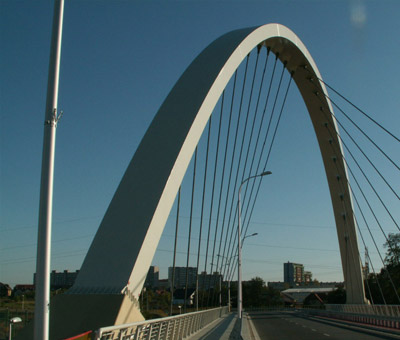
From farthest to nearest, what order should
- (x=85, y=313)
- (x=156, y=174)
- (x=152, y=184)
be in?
(x=156, y=174), (x=152, y=184), (x=85, y=313)

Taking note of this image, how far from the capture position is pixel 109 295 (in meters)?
9.84

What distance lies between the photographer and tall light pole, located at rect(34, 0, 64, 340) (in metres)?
5.24

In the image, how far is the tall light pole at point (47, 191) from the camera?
17.2 feet

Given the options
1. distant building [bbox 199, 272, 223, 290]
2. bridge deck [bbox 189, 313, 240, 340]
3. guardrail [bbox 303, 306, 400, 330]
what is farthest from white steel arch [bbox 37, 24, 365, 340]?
guardrail [bbox 303, 306, 400, 330]

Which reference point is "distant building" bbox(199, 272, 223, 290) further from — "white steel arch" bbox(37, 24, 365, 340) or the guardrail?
"white steel arch" bbox(37, 24, 365, 340)

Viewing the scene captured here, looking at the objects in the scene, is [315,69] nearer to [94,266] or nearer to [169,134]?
[169,134]

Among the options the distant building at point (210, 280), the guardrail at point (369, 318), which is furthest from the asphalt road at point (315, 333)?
the distant building at point (210, 280)

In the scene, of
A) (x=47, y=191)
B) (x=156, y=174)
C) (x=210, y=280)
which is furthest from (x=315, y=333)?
(x=47, y=191)

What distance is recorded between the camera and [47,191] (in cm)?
552

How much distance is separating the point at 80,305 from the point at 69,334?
2.24 ft

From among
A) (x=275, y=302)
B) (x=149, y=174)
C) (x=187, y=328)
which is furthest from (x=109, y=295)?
(x=275, y=302)

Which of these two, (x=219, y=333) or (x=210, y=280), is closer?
(x=219, y=333)

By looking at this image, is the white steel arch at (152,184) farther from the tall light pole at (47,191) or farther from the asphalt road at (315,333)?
the asphalt road at (315,333)

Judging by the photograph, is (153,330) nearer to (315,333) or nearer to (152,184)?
(152,184)
